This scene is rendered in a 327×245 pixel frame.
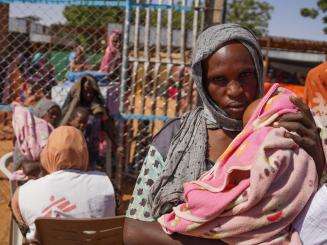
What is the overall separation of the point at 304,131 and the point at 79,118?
3929 millimetres

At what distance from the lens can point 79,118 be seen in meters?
4.99

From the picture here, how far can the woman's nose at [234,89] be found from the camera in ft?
5.06

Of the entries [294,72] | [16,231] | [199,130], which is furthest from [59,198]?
[294,72]

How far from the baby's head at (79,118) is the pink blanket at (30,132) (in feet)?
0.89

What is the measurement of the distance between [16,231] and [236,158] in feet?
7.75

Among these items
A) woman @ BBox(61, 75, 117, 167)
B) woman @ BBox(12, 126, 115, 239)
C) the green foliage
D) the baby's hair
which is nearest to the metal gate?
woman @ BBox(61, 75, 117, 167)

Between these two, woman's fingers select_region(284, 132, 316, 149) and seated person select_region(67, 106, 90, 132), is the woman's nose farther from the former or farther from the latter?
seated person select_region(67, 106, 90, 132)

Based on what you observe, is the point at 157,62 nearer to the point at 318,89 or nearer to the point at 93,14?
the point at 93,14

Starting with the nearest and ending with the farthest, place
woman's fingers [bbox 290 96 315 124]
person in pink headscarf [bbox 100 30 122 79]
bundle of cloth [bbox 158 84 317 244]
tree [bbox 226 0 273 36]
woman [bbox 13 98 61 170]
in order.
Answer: bundle of cloth [bbox 158 84 317 244], woman's fingers [bbox 290 96 315 124], woman [bbox 13 98 61 170], person in pink headscarf [bbox 100 30 122 79], tree [bbox 226 0 273 36]

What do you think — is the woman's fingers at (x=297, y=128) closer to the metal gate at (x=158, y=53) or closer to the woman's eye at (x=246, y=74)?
the woman's eye at (x=246, y=74)

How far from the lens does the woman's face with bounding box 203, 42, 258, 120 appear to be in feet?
5.10

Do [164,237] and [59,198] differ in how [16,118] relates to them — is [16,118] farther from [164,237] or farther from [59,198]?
[164,237]

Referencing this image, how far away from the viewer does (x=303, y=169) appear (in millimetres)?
1174

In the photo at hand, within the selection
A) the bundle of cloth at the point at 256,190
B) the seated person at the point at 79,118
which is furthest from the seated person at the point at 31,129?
the bundle of cloth at the point at 256,190
